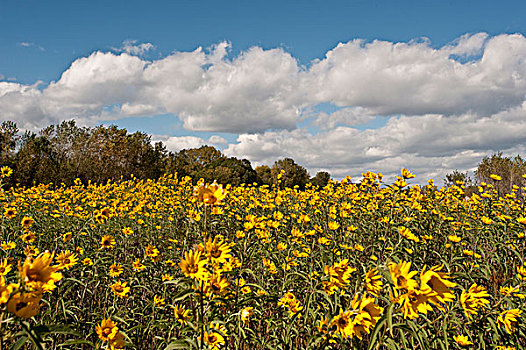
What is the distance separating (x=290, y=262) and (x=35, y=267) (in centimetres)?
221

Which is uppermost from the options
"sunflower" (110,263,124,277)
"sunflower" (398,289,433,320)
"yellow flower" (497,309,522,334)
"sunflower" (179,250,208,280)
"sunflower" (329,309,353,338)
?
"sunflower" (179,250,208,280)

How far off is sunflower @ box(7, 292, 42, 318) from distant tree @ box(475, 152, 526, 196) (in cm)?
1866

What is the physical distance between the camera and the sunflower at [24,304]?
41.2 inches

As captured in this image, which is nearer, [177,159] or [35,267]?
[35,267]

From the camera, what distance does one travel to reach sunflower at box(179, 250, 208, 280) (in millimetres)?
1546

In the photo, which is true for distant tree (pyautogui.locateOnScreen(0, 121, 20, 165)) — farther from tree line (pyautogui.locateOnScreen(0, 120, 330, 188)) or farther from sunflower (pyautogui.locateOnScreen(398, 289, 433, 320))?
sunflower (pyautogui.locateOnScreen(398, 289, 433, 320))

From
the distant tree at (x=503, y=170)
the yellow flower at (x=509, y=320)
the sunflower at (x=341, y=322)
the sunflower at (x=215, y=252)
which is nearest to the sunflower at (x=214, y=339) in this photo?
the sunflower at (x=215, y=252)

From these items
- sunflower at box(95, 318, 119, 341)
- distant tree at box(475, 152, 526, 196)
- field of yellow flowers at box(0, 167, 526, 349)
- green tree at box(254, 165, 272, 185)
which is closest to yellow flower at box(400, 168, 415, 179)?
field of yellow flowers at box(0, 167, 526, 349)

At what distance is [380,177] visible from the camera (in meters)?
5.43

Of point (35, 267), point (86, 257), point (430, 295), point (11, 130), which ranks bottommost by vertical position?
point (86, 257)

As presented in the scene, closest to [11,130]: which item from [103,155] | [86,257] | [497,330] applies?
[103,155]

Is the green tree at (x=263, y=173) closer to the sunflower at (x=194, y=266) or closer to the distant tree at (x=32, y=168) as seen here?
the distant tree at (x=32, y=168)

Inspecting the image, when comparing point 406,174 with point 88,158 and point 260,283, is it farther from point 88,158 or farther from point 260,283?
point 88,158

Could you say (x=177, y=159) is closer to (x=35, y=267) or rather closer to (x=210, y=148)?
(x=210, y=148)
